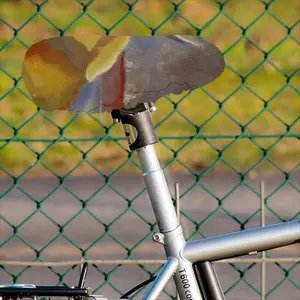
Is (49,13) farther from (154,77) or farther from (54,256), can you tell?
(154,77)

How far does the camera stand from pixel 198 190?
286 inches

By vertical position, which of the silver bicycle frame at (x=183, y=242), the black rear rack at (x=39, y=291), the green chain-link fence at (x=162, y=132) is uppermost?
the green chain-link fence at (x=162, y=132)

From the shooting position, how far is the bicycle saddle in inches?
82.6

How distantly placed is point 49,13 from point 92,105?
669 centimetres

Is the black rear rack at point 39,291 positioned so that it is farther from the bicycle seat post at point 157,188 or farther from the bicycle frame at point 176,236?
the bicycle seat post at point 157,188

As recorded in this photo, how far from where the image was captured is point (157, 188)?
2.13 m

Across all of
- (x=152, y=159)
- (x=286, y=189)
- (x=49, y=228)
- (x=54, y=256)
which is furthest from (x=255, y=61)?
(x=152, y=159)

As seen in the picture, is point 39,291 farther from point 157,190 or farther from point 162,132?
point 162,132

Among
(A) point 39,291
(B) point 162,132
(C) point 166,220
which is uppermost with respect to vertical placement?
(B) point 162,132

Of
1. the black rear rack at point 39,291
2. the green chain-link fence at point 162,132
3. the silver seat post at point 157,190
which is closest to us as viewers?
the black rear rack at point 39,291

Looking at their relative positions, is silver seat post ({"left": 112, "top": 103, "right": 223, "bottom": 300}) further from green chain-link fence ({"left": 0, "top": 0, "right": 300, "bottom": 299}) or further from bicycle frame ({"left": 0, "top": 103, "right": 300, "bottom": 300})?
green chain-link fence ({"left": 0, "top": 0, "right": 300, "bottom": 299})

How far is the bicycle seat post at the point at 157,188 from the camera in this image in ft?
7.01

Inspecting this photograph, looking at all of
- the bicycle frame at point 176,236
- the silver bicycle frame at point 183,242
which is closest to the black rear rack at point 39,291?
the bicycle frame at point 176,236

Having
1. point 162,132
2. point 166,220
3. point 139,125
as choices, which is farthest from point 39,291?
point 162,132
